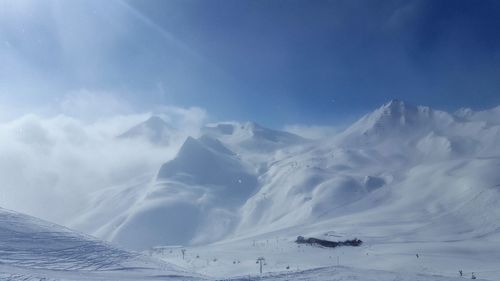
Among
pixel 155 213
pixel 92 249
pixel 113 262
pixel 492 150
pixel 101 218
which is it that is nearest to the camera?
pixel 113 262

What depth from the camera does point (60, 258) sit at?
24.3 metres

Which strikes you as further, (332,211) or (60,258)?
(332,211)

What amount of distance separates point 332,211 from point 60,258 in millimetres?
86561

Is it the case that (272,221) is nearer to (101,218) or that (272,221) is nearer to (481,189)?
(481,189)

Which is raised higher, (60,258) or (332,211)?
(332,211)

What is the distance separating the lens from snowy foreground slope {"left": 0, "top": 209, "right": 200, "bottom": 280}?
69.4ft

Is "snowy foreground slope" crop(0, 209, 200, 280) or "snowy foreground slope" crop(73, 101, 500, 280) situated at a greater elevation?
"snowy foreground slope" crop(73, 101, 500, 280)

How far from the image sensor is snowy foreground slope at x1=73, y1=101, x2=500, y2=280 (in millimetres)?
41500

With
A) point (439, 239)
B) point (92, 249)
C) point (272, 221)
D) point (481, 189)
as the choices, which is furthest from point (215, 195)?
point (92, 249)

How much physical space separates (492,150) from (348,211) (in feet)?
294

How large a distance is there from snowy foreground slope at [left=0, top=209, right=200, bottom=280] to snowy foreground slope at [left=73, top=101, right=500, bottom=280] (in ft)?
25.0

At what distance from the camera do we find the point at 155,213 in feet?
443

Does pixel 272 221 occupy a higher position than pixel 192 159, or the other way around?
pixel 192 159

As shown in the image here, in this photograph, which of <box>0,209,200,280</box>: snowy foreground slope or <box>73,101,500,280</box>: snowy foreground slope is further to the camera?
<box>73,101,500,280</box>: snowy foreground slope
